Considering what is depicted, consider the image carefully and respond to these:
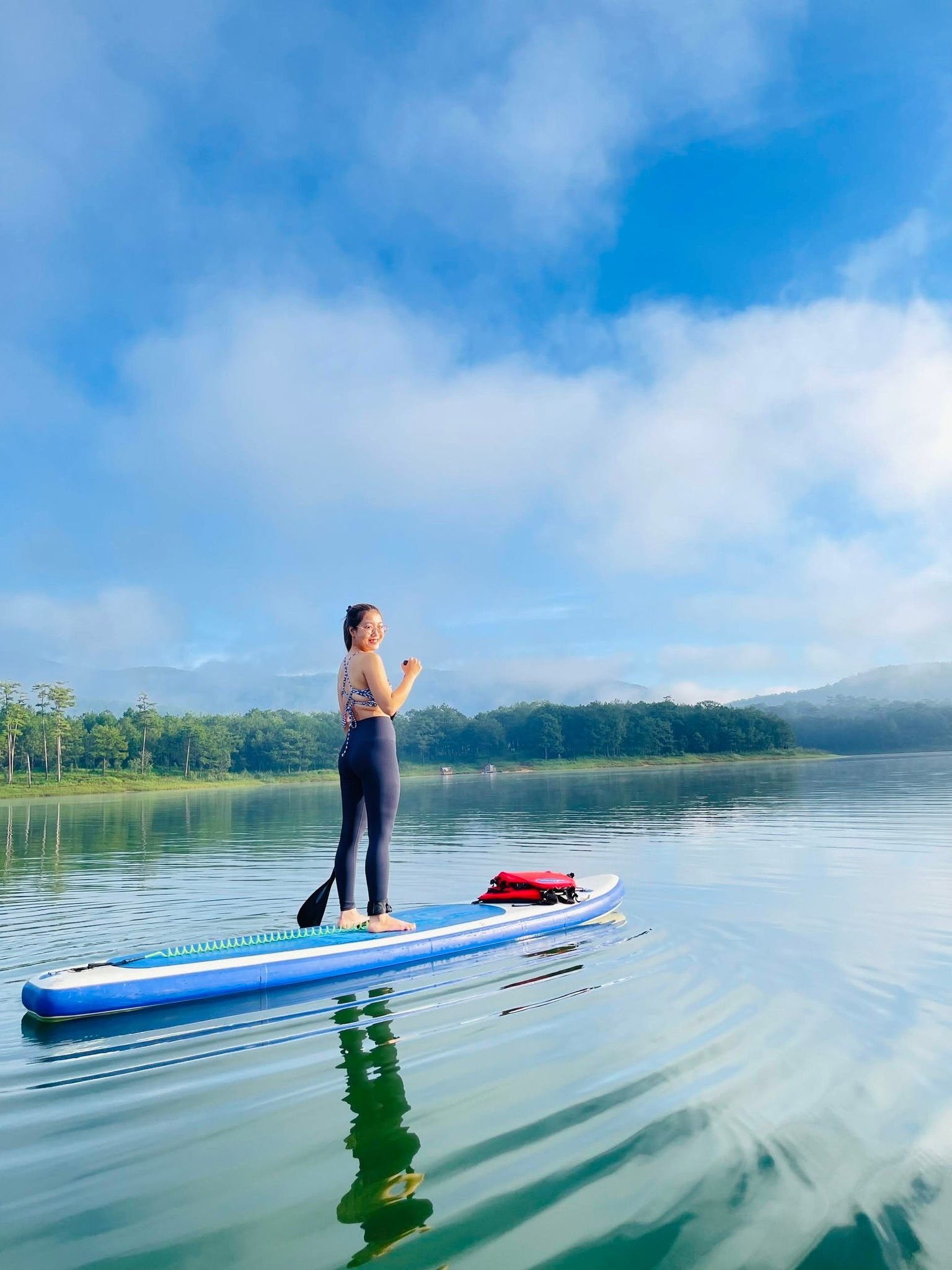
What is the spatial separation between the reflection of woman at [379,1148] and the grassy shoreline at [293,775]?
298 feet

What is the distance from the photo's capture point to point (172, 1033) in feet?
20.0

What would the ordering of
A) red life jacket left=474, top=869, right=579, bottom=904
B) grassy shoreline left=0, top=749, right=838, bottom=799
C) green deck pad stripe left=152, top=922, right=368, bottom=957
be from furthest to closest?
grassy shoreline left=0, top=749, right=838, bottom=799 → red life jacket left=474, top=869, right=579, bottom=904 → green deck pad stripe left=152, top=922, right=368, bottom=957

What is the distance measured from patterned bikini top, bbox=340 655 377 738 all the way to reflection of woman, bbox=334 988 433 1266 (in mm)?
3342

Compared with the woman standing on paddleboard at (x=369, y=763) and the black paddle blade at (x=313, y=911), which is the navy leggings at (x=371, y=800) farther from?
the black paddle blade at (x=313, y=911)

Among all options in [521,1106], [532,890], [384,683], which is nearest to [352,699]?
[384,683]

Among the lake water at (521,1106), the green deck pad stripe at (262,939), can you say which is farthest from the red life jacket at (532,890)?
the green deck pad stripe at (262,939)

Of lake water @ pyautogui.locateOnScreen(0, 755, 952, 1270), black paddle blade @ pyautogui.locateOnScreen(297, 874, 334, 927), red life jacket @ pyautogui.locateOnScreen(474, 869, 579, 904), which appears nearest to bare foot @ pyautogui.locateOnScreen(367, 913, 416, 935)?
lake water @ pyautogui.locateOnScreen(0, 755, 952, 1270)

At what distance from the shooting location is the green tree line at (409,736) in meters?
120

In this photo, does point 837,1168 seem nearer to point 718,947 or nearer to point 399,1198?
point 399,1198

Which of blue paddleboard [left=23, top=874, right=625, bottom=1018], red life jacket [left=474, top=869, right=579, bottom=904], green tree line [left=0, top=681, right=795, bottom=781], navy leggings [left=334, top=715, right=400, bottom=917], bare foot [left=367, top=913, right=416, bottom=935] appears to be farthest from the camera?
green tree line [left=0, top=681, right=795, bottom=781]

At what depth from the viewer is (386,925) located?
816 cm

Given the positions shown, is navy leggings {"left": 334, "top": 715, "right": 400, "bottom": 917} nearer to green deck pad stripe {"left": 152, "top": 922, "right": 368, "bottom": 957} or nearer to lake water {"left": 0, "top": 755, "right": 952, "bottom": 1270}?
green deck pad stripe {"left": 152, "top": 922, "right": 368, "bottom": 957}

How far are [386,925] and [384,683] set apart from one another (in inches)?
95.8

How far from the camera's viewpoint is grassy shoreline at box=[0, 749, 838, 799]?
93812 mm
